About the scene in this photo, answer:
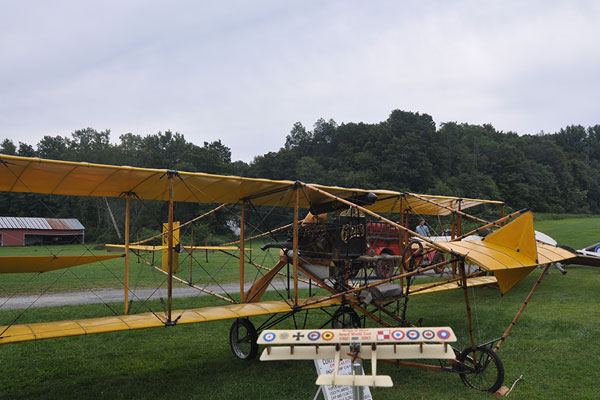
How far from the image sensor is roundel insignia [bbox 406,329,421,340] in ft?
11.9

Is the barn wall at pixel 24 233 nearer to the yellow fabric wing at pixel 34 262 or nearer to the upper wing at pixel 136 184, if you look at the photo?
the upper wing at pixel 136 184

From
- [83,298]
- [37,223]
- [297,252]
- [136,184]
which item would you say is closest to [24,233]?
[83,298]

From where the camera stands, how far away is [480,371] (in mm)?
5379

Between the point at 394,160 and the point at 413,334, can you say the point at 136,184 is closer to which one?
the point at 413,334

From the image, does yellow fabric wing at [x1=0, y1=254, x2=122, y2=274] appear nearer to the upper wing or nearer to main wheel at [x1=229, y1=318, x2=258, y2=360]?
the upper wing

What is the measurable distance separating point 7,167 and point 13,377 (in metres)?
3.26

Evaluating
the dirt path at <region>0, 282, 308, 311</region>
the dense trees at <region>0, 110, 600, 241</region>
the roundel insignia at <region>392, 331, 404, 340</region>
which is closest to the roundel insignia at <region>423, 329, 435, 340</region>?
the roundel insignia at <region>392, 331, 404, 340</region>

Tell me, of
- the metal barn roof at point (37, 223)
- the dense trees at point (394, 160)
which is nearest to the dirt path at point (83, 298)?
the metal barn roof at point (37, 223)

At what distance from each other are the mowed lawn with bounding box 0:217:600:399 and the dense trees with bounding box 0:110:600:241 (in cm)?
3518

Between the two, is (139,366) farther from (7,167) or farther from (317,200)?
(317,200)

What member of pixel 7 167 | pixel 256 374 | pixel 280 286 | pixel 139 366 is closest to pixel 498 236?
Answer: pixel 256 374

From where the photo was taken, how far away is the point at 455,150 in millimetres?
62438

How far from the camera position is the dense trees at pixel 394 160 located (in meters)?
51.9

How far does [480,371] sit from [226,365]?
3973mm
